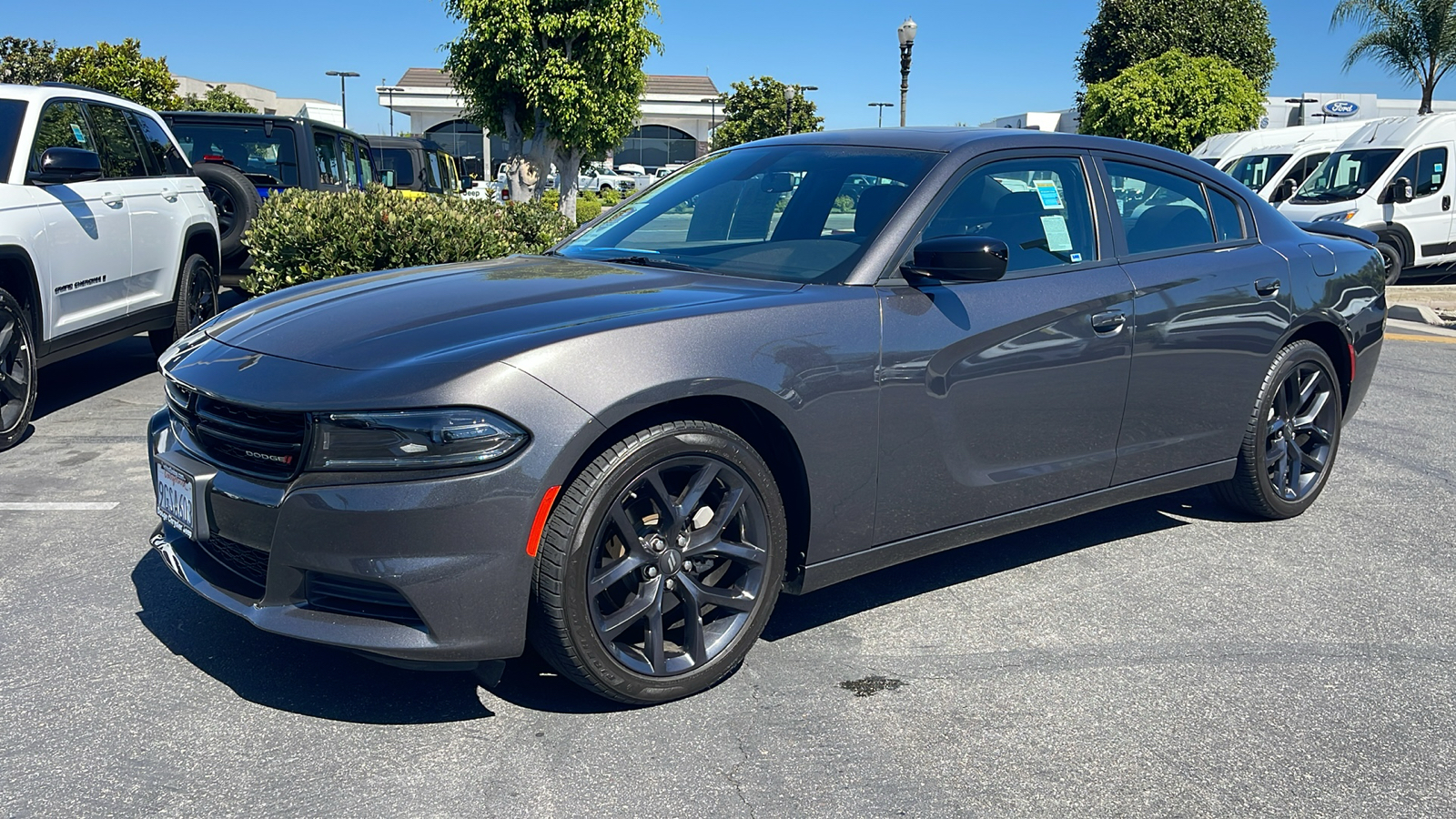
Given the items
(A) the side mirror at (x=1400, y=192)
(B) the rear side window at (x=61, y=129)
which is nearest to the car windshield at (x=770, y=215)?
(B) the rear side window at (x=61, y=129)

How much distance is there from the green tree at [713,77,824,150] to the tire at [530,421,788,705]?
55.0 meters

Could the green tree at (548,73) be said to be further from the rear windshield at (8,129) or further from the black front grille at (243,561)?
the black front grille at (243,561)

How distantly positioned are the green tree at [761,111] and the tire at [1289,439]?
53.1 meters

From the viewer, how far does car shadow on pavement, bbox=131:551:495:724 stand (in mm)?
3176

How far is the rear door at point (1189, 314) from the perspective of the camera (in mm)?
4211

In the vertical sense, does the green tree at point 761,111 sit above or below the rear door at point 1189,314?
above

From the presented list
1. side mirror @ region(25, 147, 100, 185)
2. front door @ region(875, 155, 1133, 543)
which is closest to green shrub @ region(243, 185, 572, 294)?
side mirror @ region(25, 147, 100, 185)

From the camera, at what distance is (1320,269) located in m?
4.93

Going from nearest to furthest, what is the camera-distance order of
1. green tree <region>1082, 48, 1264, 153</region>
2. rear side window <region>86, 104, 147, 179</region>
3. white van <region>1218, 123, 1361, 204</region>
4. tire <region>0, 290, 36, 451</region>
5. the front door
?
1. the front door
2. tire <region>0, 290, 36, 451</region>
3. rear side window <region>86, 104, 147, 179</region>
4. white van <region>1218, 123, 1361, 204</region>
5. green tree <region>1082, 48, 1264, 153</region>

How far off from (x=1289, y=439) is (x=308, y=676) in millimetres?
3958

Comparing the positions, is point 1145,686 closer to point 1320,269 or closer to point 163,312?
point 1320,269

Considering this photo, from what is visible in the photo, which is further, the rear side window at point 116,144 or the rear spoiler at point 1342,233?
the rear side window at point 116,144

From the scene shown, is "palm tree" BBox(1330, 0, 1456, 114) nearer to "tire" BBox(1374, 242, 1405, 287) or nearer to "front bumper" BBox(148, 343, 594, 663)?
"tire" BBox(1374, 242, 1405, 287)

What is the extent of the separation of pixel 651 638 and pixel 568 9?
23039mm
